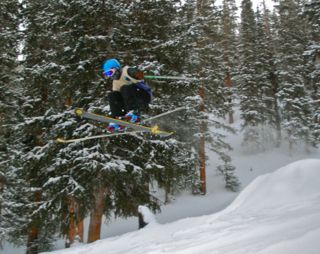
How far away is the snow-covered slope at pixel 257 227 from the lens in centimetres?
488

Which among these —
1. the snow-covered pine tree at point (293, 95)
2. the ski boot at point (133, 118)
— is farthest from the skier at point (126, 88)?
the snow-covered pine tree at point (293, 95)

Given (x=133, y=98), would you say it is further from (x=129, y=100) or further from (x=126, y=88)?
(x=126, y=88)

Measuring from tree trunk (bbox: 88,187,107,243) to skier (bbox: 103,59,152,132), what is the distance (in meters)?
4.09

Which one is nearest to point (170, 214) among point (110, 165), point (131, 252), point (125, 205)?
point (125, 205)

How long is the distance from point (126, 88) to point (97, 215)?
555 centimetres

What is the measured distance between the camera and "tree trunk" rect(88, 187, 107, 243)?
484 inches

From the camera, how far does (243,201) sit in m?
9.49

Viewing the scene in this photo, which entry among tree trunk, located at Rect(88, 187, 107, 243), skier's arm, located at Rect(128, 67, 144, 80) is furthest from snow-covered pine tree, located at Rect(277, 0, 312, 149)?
skier's arm, located at Rect(128, 67, 144, 80)

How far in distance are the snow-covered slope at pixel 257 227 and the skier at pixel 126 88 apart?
9.93 ft

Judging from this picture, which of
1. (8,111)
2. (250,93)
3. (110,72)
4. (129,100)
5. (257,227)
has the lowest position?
(257,227)

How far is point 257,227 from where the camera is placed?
6027mm

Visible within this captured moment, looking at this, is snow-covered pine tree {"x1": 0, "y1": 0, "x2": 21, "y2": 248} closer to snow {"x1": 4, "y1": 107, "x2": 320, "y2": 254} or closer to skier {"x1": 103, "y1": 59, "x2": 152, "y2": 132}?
skier {"x1": 103, "y1": 59, "x2": 152, "y2": 132}

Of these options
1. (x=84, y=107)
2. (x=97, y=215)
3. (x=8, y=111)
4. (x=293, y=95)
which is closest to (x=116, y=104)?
(x=84, y=107)

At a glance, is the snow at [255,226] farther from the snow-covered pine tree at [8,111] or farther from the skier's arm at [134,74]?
the snow-covered pine tree at [8,111]
